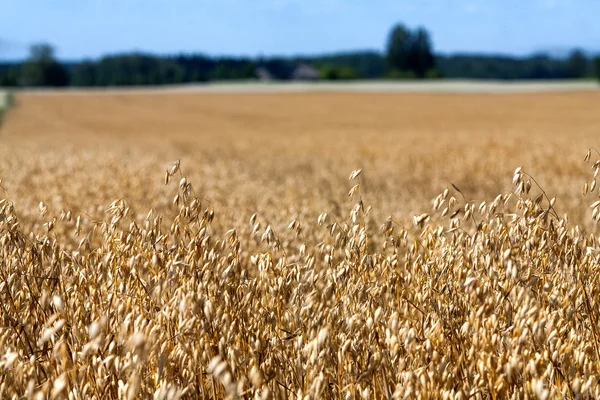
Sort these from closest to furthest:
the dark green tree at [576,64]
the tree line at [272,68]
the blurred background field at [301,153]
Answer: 1. the blurred background field at [301,153]
2. the tree line at [272,68]
3. the dark green tree at [576,64]

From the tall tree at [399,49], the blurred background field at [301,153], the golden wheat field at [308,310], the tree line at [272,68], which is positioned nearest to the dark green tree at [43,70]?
the tree line at [272,68]

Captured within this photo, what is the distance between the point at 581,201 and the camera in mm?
8711

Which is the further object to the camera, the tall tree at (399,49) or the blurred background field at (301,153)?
the tall tree at (399,49)

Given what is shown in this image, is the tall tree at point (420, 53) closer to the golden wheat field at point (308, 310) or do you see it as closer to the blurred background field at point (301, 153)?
the blurred background field at point (301, 153)

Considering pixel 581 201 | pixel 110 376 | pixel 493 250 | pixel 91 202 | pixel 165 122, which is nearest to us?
pixel 110 376

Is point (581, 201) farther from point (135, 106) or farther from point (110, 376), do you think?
point (135, 106)

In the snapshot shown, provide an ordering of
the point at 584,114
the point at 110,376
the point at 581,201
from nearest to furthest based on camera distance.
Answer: the point at 110,376, the point at 581,201, the point at 584,114

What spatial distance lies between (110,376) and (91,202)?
5.20 metres

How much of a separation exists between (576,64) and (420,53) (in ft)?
99.2

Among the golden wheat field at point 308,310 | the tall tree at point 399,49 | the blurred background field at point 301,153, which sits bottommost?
the blurred background field at point 301,153

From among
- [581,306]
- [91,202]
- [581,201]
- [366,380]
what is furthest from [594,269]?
[581,201]

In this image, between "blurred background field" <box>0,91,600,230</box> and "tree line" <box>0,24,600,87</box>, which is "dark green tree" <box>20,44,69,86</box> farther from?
"blurred background field" <box>0,91,600,230</box>

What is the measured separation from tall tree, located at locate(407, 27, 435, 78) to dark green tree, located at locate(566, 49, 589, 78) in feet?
86.3

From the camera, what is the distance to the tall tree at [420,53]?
121562mm
